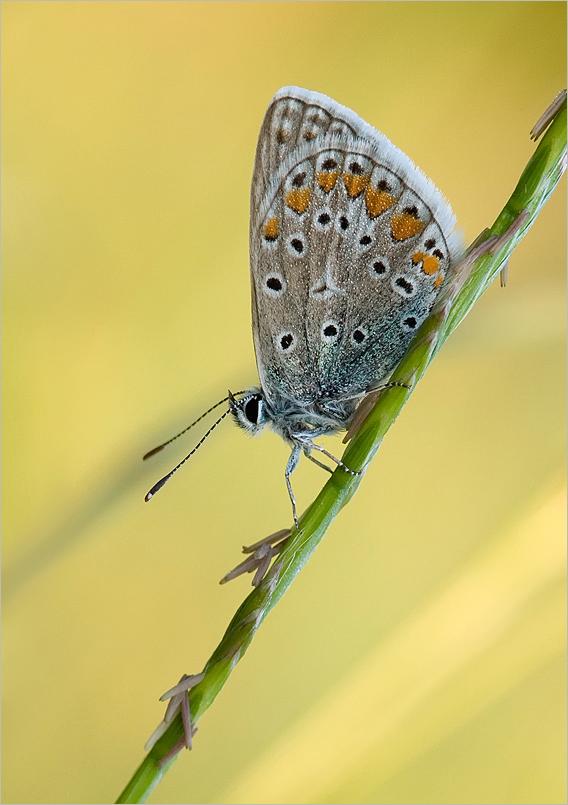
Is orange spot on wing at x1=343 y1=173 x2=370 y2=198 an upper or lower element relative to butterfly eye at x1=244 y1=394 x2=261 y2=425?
upper

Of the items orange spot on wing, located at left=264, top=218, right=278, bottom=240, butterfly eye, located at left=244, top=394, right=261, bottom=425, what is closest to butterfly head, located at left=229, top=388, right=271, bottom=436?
butterfly eye, located at left=244, top=394, right=261, bottom=425

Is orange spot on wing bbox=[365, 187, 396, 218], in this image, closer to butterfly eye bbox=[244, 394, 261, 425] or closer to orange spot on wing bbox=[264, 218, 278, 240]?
orange spot on wing bbox=[264, 218, 278, 240]

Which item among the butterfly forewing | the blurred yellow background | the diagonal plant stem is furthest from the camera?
the blurred yellow background

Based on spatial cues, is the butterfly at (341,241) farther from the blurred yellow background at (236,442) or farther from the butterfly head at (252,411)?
the blurred yellow background at (236,442)

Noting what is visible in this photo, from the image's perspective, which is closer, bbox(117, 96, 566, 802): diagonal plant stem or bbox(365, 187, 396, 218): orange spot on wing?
bbox(117, 96, 566, 802): diagonal plant stem

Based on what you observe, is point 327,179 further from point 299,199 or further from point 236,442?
point 236,442

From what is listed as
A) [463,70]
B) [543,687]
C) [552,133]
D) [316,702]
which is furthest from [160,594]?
[463,70]

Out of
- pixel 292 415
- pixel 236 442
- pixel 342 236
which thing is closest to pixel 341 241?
pixel 342 236

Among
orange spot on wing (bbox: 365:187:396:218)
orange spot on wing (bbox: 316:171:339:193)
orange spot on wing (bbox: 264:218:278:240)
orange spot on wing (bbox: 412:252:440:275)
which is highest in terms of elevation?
orange spot on wing (bbox: 264:218:278:240)
